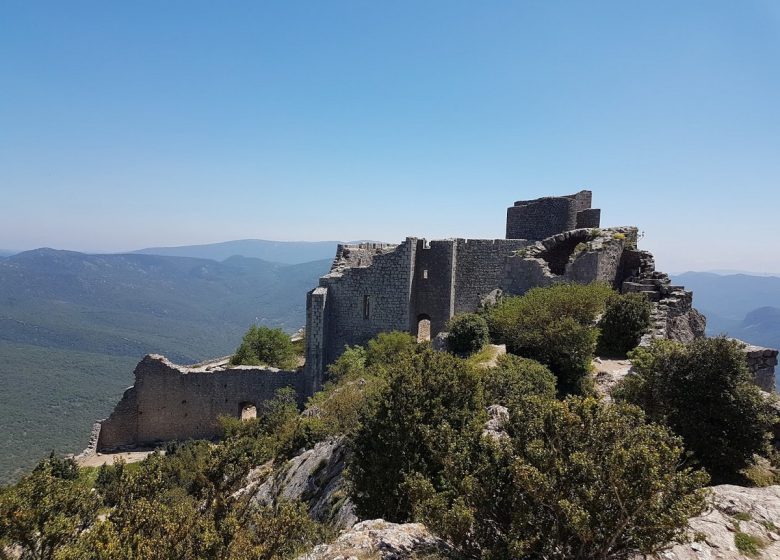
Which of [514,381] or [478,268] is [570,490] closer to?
[514,381]

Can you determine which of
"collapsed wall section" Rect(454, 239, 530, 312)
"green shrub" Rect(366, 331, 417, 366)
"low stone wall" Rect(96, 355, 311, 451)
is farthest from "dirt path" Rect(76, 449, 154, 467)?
"collapsed wall section" Rect(454, 239, 530, 312)

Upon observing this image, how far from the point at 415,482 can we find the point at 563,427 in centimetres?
232

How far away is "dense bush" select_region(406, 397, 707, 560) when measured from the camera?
4559mm

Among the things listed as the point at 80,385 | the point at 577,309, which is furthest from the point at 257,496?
the point at 80,385

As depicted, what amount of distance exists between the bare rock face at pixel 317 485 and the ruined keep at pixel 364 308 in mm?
7911

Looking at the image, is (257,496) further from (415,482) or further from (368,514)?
(415,482)

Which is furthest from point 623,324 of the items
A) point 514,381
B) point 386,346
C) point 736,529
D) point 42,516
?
point 42,516

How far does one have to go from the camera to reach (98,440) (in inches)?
939

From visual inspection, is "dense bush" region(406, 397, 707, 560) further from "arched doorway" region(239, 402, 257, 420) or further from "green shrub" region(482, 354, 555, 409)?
"arched doorway" region(239, 402, 257, 420)

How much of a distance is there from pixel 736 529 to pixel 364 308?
58.7 ft

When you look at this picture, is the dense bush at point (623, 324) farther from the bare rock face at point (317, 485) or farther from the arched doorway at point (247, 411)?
the arched doorway at point (247, 411)

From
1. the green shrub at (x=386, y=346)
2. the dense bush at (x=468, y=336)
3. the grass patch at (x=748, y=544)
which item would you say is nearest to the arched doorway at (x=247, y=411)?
the green shrub at (x=386, y=346)

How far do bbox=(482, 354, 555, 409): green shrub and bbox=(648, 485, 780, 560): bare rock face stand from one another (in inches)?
152

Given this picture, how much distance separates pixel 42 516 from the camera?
303 inches
